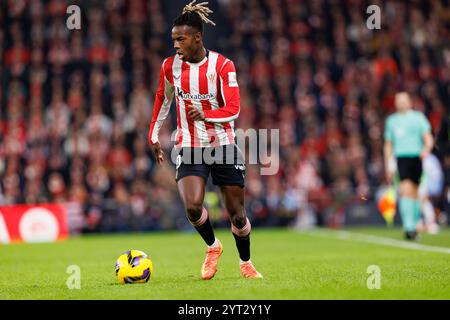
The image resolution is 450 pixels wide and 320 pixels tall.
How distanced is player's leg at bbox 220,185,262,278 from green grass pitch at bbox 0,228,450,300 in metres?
0.17

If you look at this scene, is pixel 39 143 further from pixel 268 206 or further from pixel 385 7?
pixel 385 7

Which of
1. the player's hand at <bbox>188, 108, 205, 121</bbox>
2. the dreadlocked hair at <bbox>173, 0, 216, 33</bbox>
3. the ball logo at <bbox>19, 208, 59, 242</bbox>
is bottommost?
the ball logo at <bbox>19, 208, 59, 242</bbox>

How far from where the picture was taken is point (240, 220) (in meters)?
7.86

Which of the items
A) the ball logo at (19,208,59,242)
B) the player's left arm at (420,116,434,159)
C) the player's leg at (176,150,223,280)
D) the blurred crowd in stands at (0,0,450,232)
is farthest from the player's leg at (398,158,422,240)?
the ball logo at (19,208,59,242)

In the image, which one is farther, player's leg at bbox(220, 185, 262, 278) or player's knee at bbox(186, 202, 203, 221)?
player's leg at bbox(220, 185, 262, 278)

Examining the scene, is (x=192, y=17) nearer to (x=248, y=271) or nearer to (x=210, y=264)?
(x=210, y=264)

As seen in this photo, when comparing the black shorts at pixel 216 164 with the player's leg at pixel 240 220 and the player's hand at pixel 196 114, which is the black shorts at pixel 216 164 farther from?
the player's hand at pixel 196 114

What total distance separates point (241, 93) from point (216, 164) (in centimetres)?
1362

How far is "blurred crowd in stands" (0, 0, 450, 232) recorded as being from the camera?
763 inches

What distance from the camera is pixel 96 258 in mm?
11461

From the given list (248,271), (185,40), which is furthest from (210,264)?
(185,40)

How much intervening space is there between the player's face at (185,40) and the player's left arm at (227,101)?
322mm

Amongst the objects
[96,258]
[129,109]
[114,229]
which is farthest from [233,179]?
[129,109]

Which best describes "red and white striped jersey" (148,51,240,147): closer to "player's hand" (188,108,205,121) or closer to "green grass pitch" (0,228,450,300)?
"player's hand" (188,108,205,121)
